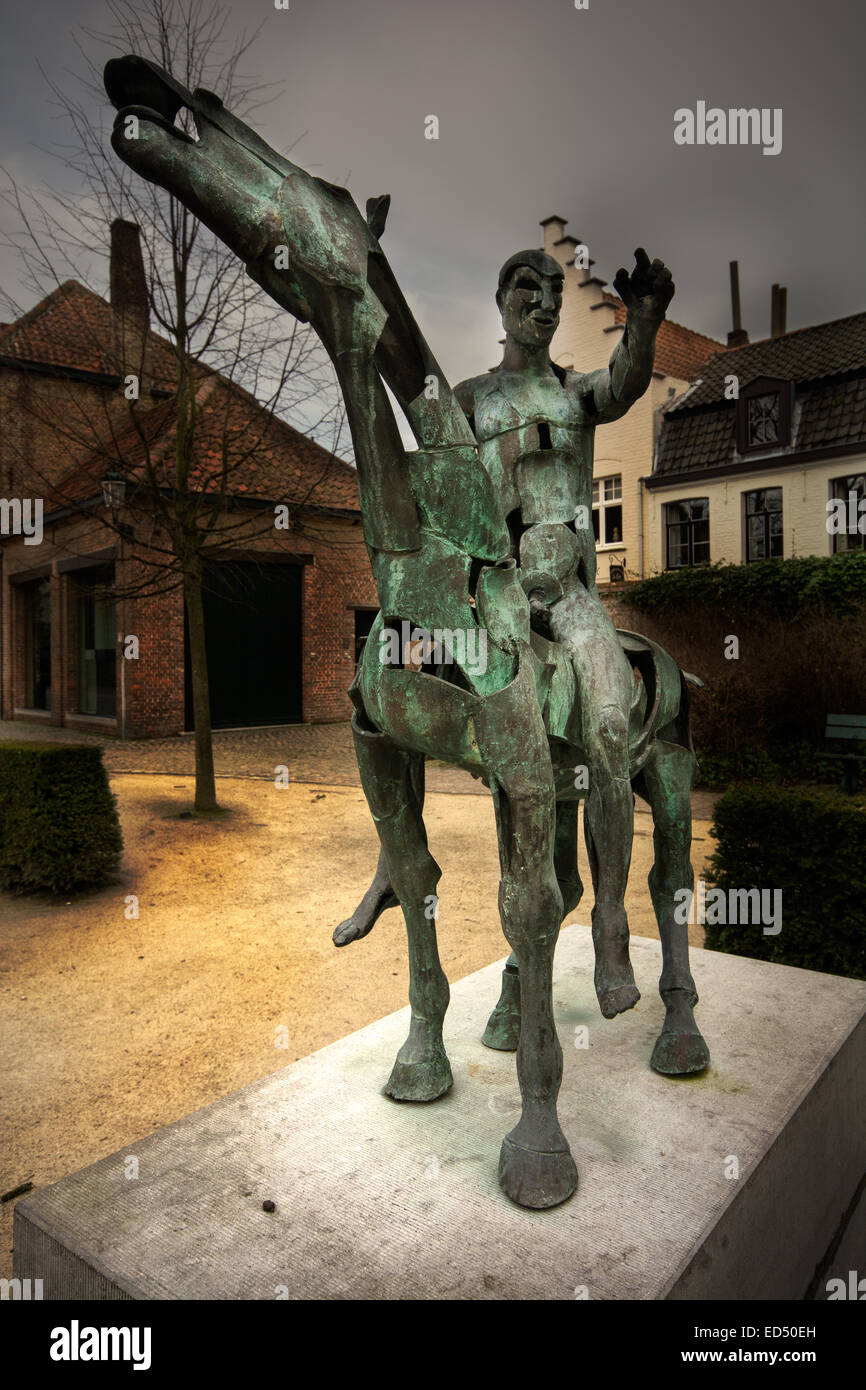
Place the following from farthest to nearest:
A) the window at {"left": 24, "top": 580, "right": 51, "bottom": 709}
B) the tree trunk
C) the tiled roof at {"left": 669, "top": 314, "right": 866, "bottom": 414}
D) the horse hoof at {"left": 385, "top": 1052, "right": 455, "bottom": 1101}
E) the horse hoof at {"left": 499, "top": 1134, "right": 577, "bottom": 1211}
A: the window at {"left": 24, "top": 580, "right": 51, "bottom": 709} < the tiled roof at {"left": 669, "top": 314, "right": 866, "bottom": 414} < the tree trunk < the horse hoof at {"left": 385, "top": 1052, "right": 455, "bottom": 1101} < the horse hoof at {"left": 499, "top": 1134, "right": 577, "bottom": 1211}

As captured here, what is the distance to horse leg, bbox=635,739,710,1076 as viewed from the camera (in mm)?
2912

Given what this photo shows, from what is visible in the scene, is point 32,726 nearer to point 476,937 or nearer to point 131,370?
point 131,370

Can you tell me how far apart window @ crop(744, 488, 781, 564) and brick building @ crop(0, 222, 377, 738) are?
314 inches

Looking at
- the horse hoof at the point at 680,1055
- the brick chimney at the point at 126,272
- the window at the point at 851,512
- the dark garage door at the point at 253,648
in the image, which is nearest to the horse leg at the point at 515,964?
the horse hoof at the point at 680,1055

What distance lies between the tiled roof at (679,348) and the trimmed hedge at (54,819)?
53.9ft

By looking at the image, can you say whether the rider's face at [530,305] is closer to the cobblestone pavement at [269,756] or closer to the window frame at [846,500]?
the cobblestone pavement at [269,756]

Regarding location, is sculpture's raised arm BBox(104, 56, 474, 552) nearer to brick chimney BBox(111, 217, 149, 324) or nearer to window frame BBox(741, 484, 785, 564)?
window frame BBox(741, 484, 785, 564)

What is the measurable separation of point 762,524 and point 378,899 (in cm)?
1682

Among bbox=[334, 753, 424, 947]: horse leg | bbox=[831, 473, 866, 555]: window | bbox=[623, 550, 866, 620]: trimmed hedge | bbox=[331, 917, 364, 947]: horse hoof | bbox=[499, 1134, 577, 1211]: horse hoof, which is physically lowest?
bbox=[499, 1134, 577, 1211]: horse hoof

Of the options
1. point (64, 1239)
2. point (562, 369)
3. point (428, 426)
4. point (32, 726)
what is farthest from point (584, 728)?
point (32, 726)

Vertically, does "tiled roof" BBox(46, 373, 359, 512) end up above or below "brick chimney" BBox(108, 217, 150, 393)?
below

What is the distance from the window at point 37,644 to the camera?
19516 mm

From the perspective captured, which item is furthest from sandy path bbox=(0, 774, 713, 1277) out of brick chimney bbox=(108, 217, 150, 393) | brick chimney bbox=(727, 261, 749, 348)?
brick chimney bbox=(727, 261, 749, 348)
